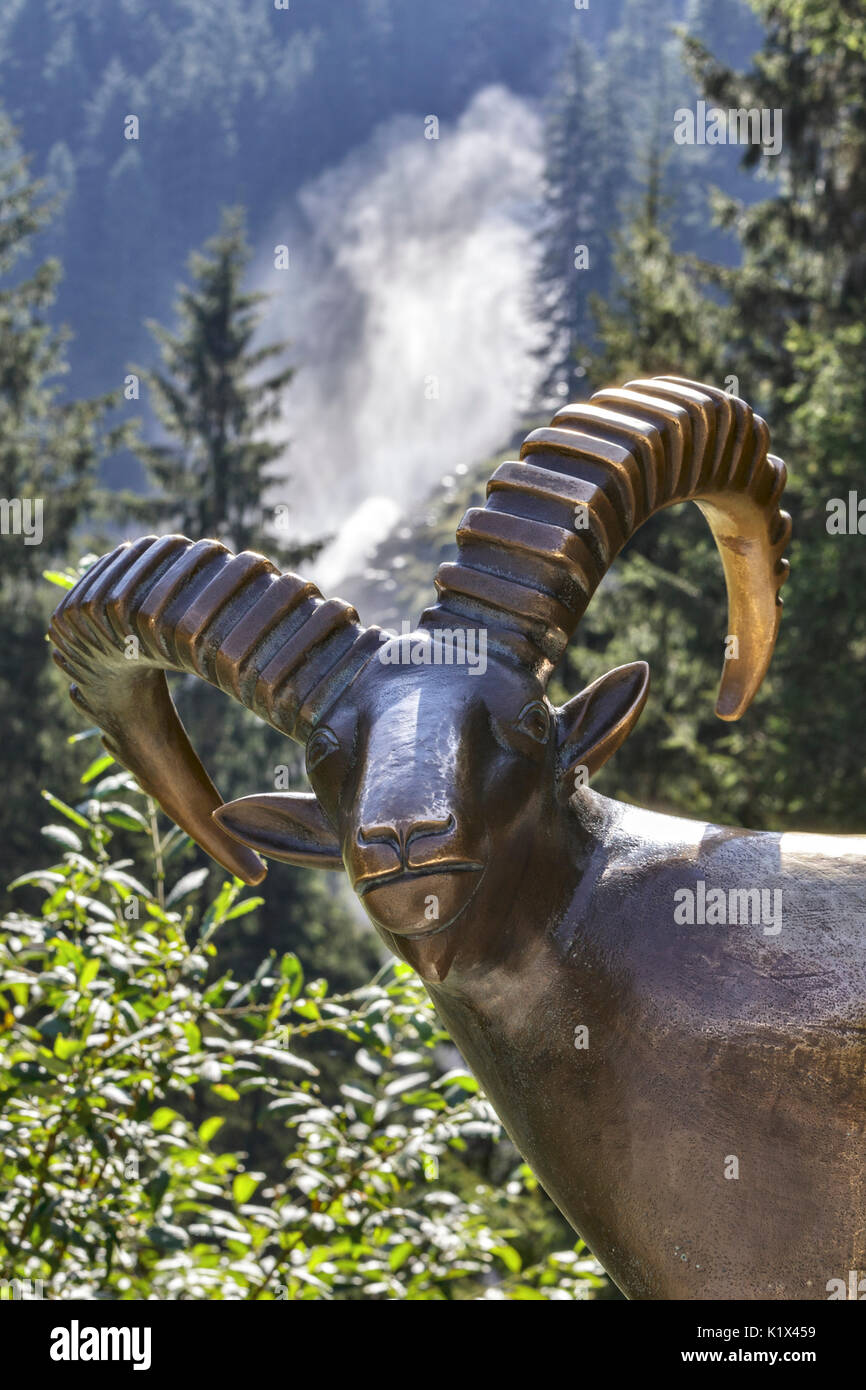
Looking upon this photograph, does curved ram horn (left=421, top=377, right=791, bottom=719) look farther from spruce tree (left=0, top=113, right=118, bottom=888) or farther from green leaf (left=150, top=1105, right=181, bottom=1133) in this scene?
spruce tree (left=0, top=113, right=118, bottom=888)

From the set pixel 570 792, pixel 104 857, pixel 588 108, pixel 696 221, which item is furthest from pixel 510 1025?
pixel 696 221

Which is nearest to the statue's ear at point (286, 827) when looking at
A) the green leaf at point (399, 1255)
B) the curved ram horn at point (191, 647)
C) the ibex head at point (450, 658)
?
the ibex head at point (450, 658)

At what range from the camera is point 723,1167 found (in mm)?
1963

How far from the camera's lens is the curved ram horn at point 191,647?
2.11 metres

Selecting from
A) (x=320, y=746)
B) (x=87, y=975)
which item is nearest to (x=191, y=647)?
(x=320, y=746)

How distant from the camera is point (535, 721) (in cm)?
199

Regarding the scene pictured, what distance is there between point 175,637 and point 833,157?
14.5 m

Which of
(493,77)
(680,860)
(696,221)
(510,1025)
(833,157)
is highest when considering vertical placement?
(493,77)

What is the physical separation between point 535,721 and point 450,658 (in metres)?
0.15

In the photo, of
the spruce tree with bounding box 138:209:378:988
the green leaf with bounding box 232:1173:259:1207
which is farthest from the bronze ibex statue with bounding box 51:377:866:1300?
the spruce tree with bounding box 138:209:378:988

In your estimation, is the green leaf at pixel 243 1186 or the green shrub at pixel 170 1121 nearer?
the green shrub at pixel 170 1121

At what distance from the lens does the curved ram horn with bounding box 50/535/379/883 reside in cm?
211

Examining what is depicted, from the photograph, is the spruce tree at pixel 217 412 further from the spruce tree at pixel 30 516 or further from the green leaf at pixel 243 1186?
the green leaf at pixel 243 1186
